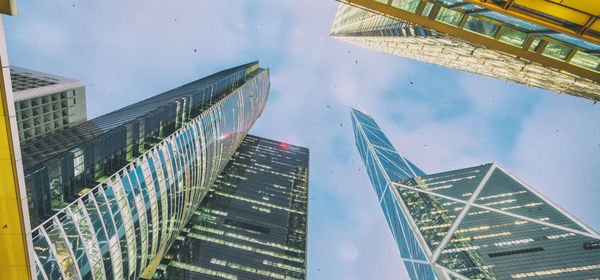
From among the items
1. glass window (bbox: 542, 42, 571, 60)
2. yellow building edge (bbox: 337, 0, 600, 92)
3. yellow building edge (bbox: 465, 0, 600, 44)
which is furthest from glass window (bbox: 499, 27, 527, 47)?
yellow building edge (bbox: 465, 0, 600, 44)

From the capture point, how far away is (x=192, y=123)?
4878 centimetres

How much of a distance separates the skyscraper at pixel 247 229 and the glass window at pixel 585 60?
70023mm

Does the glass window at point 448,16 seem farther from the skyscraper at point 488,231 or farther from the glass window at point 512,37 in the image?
the skyscraper at point 488,231

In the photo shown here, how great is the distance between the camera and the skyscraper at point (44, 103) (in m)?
51.0

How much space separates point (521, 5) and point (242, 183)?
95.5 m

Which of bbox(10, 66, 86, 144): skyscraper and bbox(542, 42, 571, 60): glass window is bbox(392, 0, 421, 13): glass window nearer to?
bbox(542, 42, 571, 60): glass window

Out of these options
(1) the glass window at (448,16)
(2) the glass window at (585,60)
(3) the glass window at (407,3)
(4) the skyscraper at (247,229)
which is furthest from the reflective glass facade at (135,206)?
(2) the glass window at (585,60)

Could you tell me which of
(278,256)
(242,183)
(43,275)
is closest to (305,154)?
(242,183)

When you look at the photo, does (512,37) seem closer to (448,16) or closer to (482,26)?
(482,26)

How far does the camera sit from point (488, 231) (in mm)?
61250

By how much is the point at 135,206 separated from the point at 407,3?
124ft

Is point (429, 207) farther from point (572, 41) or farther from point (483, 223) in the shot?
point (572, 41)

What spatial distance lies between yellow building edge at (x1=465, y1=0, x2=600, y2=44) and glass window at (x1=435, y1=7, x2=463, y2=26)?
3388mm

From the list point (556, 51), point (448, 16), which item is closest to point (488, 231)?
point (556, 51)
